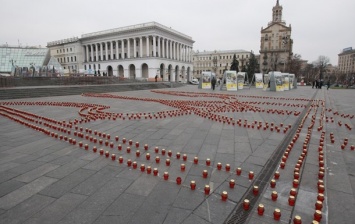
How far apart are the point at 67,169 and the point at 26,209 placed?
139cm

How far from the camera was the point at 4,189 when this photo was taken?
3711 mm

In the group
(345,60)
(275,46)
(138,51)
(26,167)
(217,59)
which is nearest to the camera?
(26,167)

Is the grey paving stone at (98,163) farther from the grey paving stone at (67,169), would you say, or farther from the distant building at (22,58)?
the distant building at (22,58)

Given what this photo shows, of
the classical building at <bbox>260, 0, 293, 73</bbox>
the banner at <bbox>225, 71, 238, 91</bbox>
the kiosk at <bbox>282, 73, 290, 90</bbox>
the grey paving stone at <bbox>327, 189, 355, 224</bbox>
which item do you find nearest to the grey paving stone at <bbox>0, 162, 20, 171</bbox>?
the grey paving stone at <bbox>327, 189, 355, 224</bbox>

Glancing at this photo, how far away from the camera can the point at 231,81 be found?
31.4 m

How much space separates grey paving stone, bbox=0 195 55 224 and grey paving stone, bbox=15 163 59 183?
0.79m

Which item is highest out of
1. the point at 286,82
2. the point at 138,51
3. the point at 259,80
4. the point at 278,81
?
the point at 138,51

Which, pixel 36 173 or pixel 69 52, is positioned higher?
pixel 69 52

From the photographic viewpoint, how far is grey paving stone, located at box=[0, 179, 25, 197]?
3.64 m

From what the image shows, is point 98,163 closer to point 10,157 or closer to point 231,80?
point 10,157

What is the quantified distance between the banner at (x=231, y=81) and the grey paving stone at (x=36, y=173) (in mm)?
28849

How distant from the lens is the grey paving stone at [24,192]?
3283 mm

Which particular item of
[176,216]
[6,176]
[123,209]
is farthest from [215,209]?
[6,176]

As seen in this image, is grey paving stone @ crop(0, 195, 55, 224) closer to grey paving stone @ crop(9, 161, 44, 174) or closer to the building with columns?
grey paving stone @ crop(9, 161, 44, 174)
